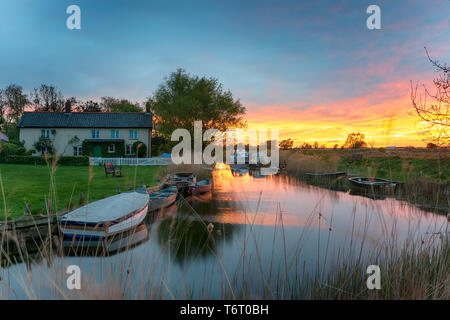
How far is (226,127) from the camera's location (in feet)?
116

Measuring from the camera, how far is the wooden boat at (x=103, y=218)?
24.4ft

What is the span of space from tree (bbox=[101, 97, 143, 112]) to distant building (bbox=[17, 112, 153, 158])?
2037 cm

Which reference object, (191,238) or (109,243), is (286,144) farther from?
(109,243)

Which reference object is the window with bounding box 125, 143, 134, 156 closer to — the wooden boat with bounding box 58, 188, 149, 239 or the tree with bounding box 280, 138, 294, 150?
the wooden boat with bounding box 58, 188, 149, 239

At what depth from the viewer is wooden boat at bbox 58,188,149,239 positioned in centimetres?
743

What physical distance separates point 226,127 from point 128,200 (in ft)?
87.8

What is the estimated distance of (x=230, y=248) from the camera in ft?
27.8

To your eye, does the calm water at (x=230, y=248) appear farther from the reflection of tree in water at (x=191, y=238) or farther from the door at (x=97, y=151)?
the door at (x=97, y=151)

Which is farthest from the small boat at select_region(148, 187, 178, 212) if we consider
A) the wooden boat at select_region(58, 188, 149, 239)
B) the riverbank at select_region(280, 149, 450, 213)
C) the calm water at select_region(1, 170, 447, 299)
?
the riverbank at select_region(280, 149, 450, 213)

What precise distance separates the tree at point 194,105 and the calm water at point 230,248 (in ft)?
55.3

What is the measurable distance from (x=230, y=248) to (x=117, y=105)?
5581cm

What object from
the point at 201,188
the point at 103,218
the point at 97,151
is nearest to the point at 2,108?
the point at 97,151
